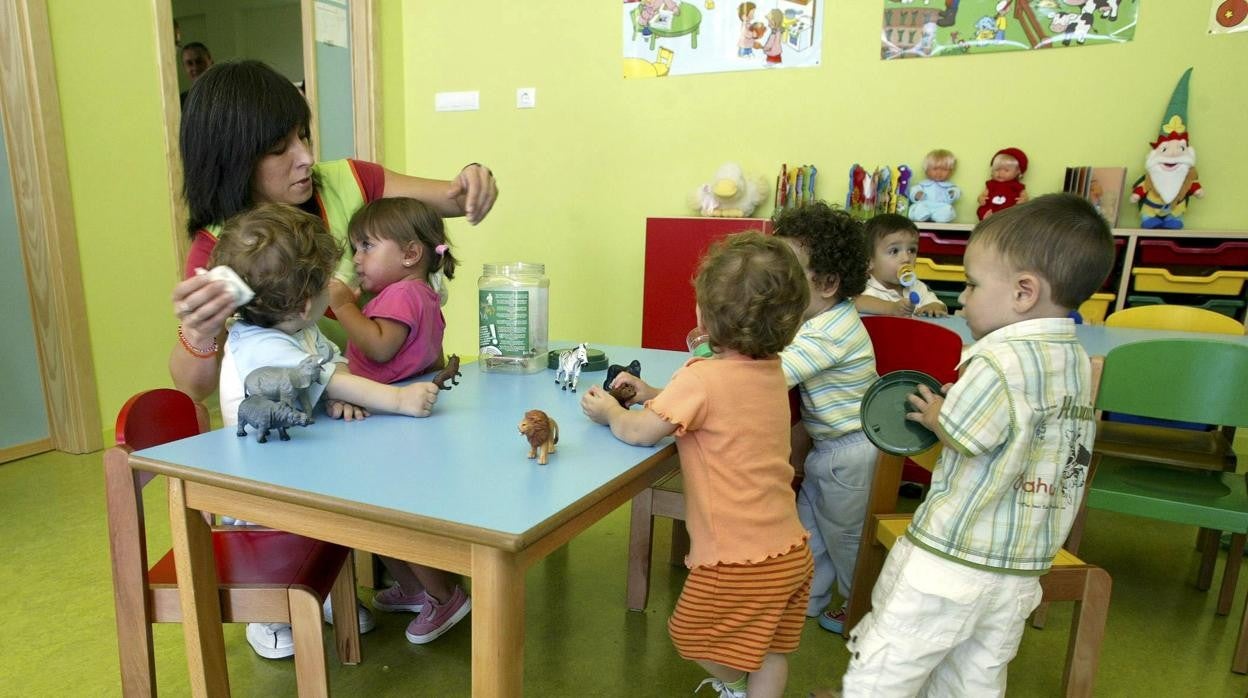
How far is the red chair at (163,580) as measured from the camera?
114cm

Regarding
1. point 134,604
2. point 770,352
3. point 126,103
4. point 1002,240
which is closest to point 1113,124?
point 1002,240

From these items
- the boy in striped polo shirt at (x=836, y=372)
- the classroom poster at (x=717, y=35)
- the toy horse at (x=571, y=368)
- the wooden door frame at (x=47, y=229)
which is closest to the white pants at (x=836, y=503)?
the boy in striped polo shirt at (x=836, y=372)

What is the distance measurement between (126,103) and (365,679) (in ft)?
9.09

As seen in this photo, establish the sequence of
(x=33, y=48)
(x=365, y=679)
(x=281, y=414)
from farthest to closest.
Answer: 1. (x=33, y=48)
2. (x=365, y=679)
3. (x=281, y=414)

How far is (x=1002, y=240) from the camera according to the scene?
3.83 feet

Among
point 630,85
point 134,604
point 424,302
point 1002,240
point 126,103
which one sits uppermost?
point 630,85

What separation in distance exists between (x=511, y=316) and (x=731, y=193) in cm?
240

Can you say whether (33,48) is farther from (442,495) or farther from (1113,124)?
(1113,124)

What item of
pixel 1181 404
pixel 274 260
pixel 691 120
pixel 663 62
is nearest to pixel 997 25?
pixel 691 120

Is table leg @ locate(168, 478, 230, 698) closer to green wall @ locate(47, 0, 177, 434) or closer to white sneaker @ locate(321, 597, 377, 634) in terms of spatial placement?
Result: white sneaker @ locate(321, 597, 377, 634)

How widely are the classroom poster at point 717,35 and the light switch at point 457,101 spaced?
1064mm

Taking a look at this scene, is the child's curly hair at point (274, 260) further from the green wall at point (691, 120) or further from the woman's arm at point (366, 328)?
the green wall at point (691, 120)

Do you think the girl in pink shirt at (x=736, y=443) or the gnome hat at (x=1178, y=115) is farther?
the gnome hat at (x=1178, y=115)

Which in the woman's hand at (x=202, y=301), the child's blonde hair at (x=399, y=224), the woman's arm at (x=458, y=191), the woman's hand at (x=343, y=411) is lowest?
the woman's hand at (x=343, y=411)
